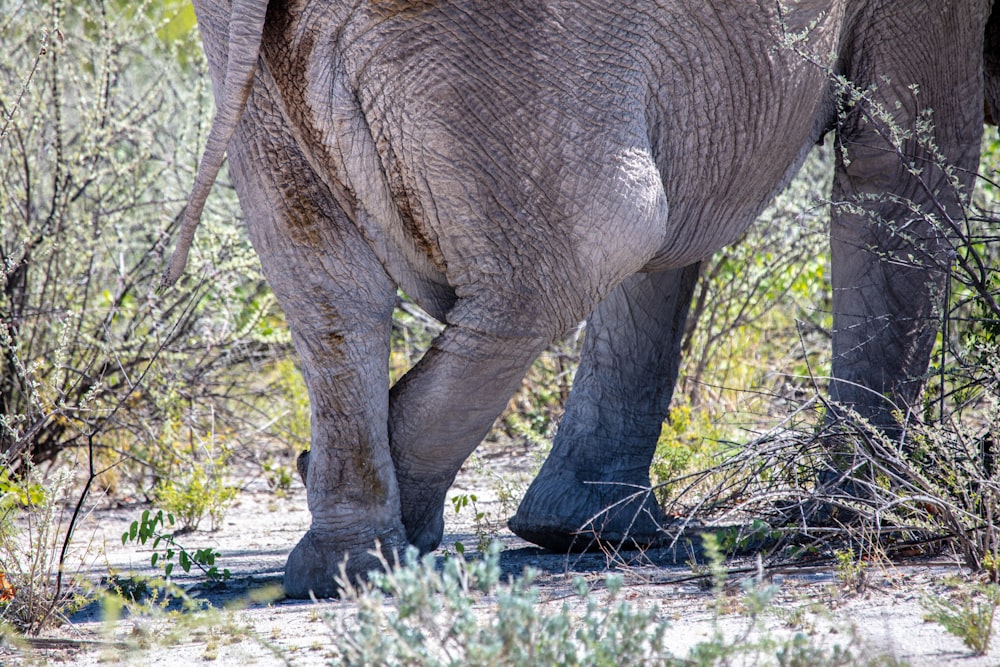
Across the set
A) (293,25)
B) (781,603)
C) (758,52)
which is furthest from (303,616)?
(758,52)

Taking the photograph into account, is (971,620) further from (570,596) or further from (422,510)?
(422,510)

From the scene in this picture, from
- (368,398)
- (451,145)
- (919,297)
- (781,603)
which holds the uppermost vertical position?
(451,145)

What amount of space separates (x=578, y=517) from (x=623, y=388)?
0.65 meters

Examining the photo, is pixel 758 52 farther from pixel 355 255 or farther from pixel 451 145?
pixel 355 255

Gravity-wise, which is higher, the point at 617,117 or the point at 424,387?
the point at 617,117

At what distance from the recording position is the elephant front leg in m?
4.36

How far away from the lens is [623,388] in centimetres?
449

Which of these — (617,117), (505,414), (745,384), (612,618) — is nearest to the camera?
(612,618)

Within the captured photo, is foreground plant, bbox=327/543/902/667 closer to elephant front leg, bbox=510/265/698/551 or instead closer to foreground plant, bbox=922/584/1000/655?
foreground plant, bbox=922/584/1000/655

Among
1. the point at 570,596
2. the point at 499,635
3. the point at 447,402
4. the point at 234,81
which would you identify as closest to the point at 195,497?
the point at 447,402

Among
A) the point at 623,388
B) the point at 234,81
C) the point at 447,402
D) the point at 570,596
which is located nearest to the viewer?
the point at 234,81

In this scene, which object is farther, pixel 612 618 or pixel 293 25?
pixel 293 25

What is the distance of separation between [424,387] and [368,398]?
146 millimetres

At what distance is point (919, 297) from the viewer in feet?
13.2
